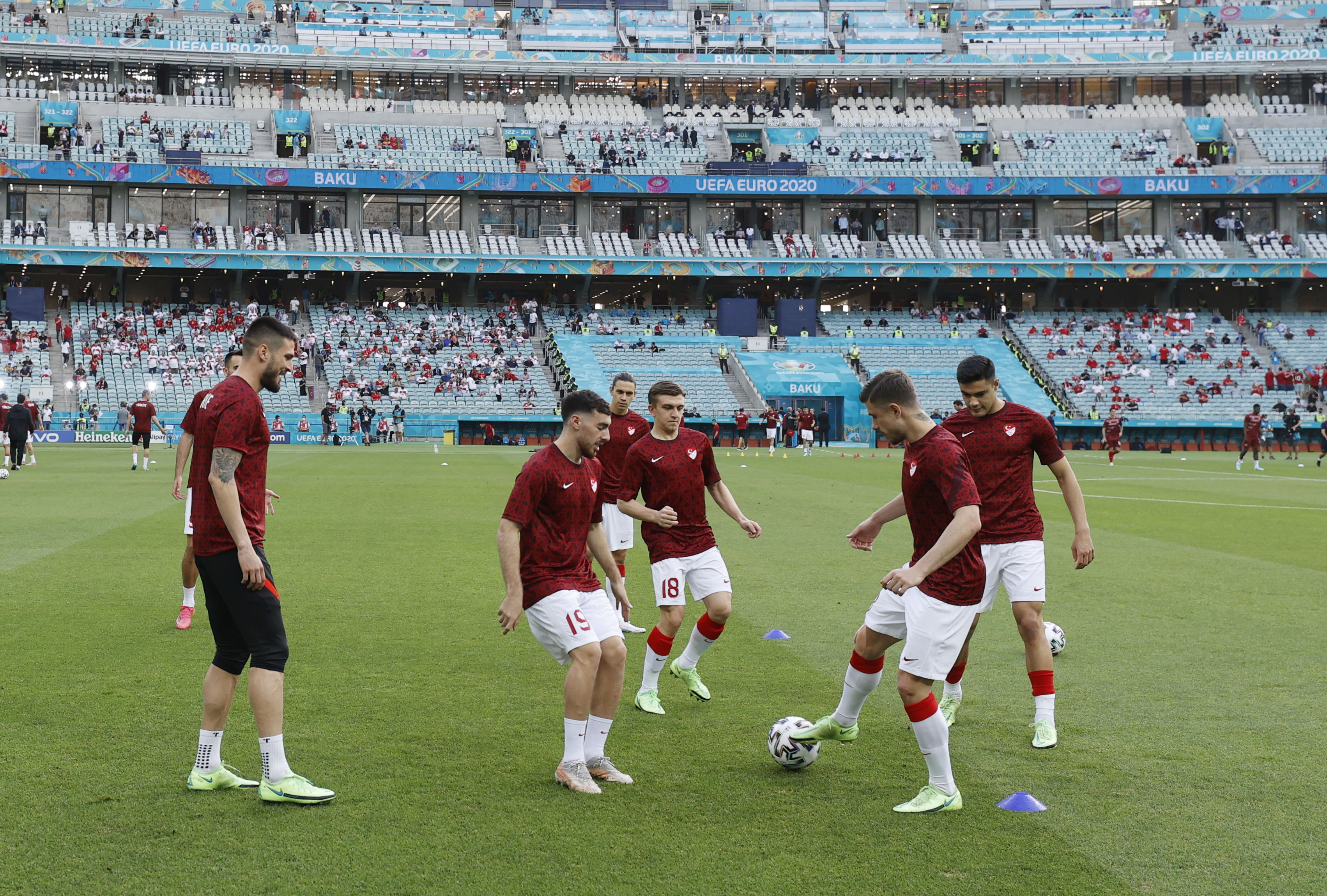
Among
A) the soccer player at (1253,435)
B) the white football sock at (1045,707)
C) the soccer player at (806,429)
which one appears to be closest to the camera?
the white football sock at (1045,707)

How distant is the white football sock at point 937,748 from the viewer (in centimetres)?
575

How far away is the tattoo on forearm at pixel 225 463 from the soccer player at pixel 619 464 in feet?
13.8

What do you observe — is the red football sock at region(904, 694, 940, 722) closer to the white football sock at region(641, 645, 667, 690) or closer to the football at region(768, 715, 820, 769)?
the football at region(768, 715, 820, 769)

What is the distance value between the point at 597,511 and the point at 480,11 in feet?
255

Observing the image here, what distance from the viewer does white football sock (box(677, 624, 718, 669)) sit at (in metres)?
8.07

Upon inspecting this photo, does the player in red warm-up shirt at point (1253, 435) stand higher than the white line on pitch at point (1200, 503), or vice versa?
the player in red warm-up shirt at point (1253, 435)

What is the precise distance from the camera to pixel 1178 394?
59031mm

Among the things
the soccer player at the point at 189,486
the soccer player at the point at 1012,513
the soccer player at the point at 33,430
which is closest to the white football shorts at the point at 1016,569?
the soccer player at the point at 1012,513

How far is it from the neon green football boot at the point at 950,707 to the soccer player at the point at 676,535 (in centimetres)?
149

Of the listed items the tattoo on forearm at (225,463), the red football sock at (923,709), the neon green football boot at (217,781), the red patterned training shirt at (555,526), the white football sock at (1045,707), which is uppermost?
the tattoo on forearm at (225,463)

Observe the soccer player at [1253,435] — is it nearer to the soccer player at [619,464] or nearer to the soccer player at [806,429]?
the soccer player at [806,429]

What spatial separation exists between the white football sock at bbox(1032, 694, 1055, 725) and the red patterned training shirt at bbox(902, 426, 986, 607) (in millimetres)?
1599

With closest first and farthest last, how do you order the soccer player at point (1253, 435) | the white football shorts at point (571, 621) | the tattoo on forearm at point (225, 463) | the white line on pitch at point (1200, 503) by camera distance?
the tattoo on forearm at point (225, 463)
the white football shorts at point (571, 621)
the white line on pitch at point (1200, 503)
the soccer player at point (1253, 435)

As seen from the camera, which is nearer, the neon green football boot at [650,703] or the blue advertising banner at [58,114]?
the neon green football boot at [650,703]
